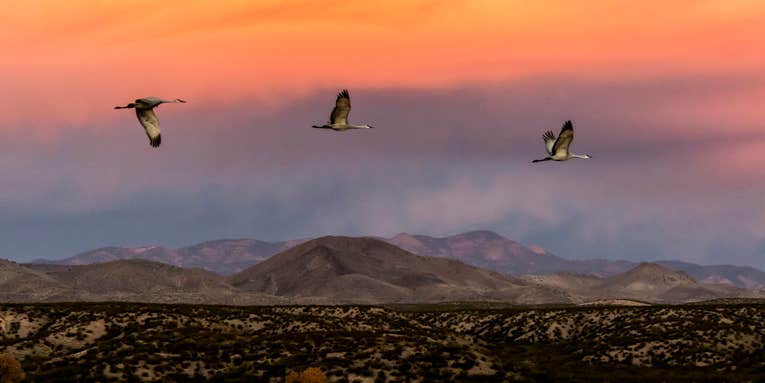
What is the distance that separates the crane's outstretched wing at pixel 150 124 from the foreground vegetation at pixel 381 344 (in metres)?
19.9

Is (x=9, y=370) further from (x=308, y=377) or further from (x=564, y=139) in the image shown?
(x=564, y=139)

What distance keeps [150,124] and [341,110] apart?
15743mm

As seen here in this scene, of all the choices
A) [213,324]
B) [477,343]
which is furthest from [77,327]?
[477,343]

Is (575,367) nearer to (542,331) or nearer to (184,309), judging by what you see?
(542,331)

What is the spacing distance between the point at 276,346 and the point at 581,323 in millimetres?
46133

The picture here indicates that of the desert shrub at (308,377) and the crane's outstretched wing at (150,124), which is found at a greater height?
the crane's outstretched wing at (150,124)

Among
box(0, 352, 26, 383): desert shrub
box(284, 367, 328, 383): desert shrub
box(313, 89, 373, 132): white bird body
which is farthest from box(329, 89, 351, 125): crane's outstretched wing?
box(0, 352, 26, 383): desert shrub

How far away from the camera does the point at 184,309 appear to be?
94.2 meters

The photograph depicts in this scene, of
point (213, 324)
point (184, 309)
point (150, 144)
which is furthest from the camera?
point (184, 309)

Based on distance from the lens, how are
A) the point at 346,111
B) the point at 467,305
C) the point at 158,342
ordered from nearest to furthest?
the point at 346,111
the point at 158,342
the point at 467,305

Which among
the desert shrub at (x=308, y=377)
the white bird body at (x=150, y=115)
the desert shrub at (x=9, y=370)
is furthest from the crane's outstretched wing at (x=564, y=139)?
the desert shrub at (x=9, y=370)

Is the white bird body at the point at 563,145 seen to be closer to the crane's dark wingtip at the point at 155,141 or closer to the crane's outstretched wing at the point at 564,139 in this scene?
the crane's outstretched wing at the point at 564,139

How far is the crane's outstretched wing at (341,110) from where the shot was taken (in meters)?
55.7

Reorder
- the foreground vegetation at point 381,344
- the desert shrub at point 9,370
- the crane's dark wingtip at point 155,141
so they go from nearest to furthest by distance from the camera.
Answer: the crane's dark wingtip at point 155,141, the desert shrub at point 9,370, the foreground vegetation at point 381,344
